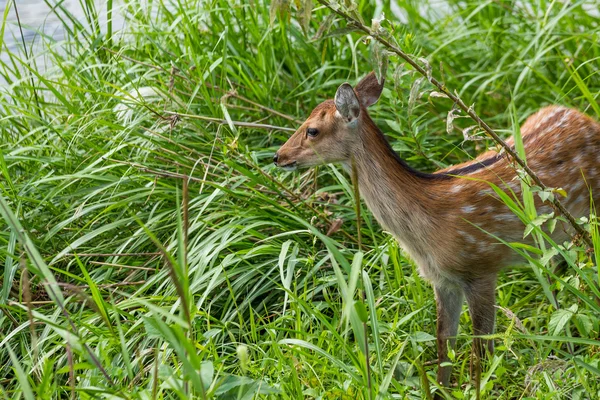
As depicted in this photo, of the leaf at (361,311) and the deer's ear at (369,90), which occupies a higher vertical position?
the deer's ear at (369,90)

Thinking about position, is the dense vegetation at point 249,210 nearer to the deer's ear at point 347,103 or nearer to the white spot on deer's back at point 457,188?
the deer's ear at point 347,103

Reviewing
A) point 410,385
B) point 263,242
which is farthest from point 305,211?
point 410,385

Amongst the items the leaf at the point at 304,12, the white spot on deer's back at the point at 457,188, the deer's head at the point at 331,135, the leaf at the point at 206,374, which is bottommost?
the white spot on deer's back at the point at 457,188

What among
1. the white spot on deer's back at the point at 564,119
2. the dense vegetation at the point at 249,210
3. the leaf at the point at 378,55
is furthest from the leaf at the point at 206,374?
the white spot on deer's back at the point at 564,119

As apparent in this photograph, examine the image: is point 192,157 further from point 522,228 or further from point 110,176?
point 522,228

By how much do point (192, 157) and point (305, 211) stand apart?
610 mm

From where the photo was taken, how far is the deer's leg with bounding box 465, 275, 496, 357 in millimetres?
3482

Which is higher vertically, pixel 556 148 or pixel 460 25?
pixel 460 25

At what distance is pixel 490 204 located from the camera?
3621 mm

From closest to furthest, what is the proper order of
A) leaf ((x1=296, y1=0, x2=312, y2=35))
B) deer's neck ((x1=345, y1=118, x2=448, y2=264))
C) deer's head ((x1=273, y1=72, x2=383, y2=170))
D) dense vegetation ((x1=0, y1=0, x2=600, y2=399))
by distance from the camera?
1. leaf ((x1=296, y1=0, x2=312, y2=35))
2. dense vegetation ((x1=0, y1=0, x2=600, y2=399))
3. deer's neck ((x1=345, y1=118, x2=448, y2=264))
4. deer's head ((x1=273, y1=72, x2=383, y2=170))

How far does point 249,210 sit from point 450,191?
2.75 feet

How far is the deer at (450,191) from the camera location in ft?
11.6

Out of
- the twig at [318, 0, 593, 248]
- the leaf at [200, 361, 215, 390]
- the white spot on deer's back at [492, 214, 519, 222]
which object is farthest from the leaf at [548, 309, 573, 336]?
the leaf at [200, 361, 215, 390]

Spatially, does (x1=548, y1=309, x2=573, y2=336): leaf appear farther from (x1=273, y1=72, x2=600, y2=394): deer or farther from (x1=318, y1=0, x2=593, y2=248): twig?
(x1=273, y1=72, x2=600, y2=394): deer
